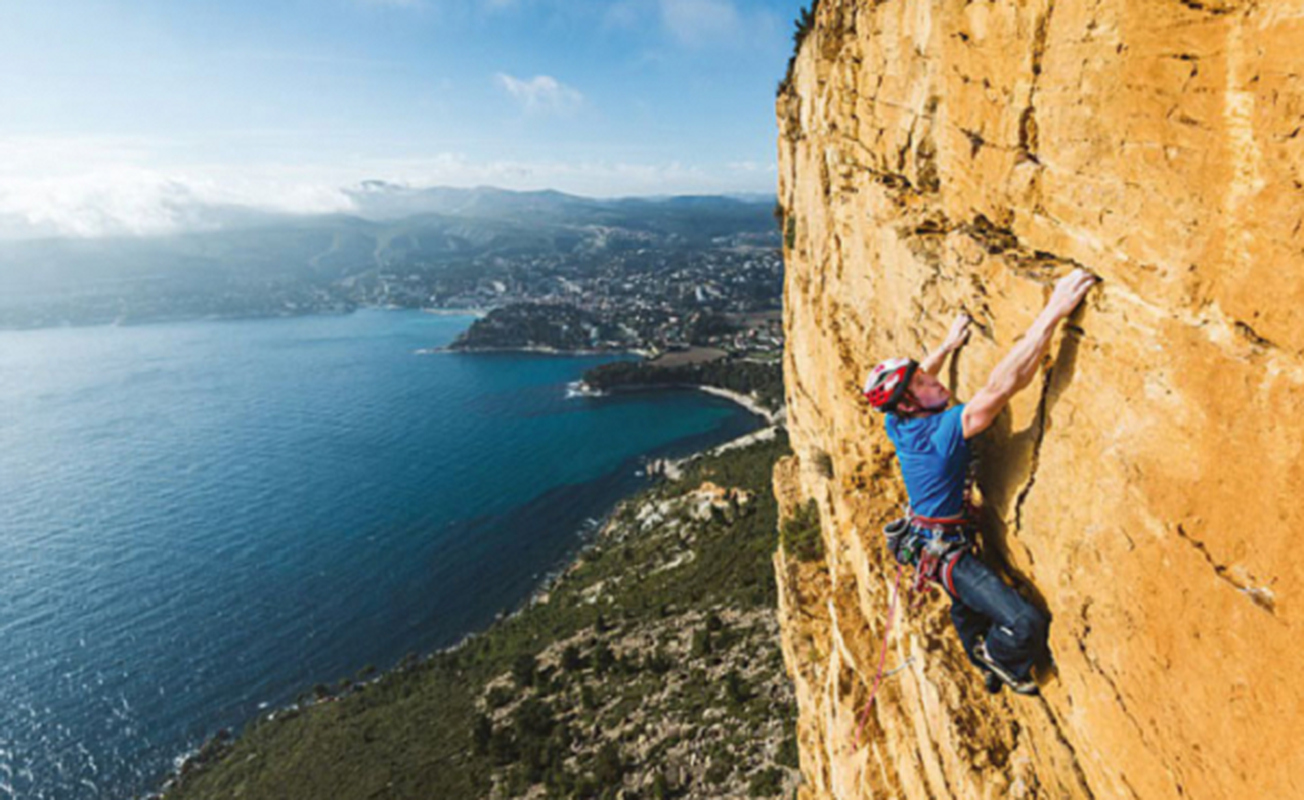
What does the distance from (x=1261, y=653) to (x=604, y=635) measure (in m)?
37.8

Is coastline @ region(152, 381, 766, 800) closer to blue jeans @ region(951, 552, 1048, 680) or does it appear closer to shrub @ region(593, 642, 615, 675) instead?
shrub @ region(593, 642, 615, 675)

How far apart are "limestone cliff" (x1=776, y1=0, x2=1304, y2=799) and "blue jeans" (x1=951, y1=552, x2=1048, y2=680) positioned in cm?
17

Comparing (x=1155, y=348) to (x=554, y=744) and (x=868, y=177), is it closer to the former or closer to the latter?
(x=868, y=177)

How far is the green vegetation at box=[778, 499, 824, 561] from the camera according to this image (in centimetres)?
1238

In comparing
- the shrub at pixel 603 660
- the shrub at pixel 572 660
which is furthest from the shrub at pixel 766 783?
the shrub at pixel 572 660

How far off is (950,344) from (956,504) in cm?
136

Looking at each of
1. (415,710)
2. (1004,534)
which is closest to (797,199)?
(1004,534)

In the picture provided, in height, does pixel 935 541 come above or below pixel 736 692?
above

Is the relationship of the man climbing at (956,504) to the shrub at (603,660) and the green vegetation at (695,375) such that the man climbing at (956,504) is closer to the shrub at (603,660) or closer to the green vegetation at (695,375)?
the shrub at (603,660)

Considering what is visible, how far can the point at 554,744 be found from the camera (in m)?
28.2

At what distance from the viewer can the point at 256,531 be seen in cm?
6712

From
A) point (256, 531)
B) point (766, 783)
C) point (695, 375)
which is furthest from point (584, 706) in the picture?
point (695, 375)

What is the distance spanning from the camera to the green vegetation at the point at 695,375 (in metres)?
112

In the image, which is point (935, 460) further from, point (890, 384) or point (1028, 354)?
point (1028, 354)
